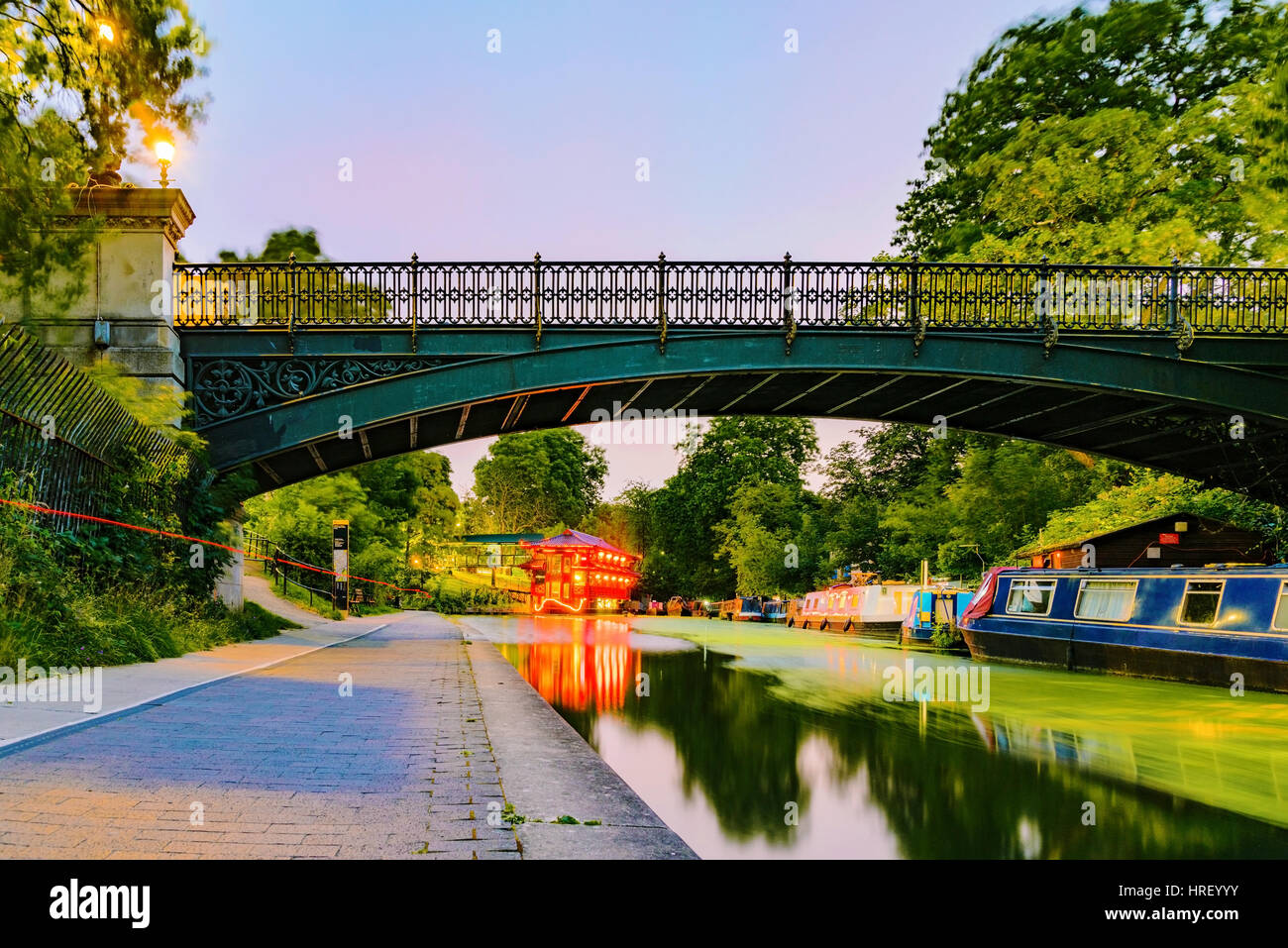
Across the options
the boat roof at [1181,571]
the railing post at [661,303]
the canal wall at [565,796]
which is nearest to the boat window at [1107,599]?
the boat roof at [1181,571]

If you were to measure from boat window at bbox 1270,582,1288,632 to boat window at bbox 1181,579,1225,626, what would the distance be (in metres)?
1.11

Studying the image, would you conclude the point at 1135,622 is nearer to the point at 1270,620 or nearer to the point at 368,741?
the point at 1270,620

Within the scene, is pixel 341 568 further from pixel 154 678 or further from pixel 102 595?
pixel 154 678

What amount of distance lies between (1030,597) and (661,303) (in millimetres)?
10374

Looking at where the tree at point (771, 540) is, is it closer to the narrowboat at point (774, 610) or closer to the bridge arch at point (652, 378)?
the narrowboat at point (774, 610)

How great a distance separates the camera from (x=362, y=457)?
21.8 m

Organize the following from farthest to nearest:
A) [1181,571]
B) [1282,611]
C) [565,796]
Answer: [1181,571], [1282,611], [565,796]

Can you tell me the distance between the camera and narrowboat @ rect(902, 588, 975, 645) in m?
25.4

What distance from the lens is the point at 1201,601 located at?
1544 centimetres

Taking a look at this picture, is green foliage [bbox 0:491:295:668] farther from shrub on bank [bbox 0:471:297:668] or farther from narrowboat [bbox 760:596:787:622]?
narrowboat [bbox 760:596:787:622]

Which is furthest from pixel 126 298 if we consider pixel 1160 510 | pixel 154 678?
pixel 1160 510

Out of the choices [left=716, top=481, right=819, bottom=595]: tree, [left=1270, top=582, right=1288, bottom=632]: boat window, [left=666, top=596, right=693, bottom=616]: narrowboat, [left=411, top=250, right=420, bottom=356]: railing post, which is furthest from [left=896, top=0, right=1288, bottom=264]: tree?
[left=666, top=596, right=693, bottom=616]: narrowboat

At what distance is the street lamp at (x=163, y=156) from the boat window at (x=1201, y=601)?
18203 millimetres

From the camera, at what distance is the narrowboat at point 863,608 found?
31500 mm
